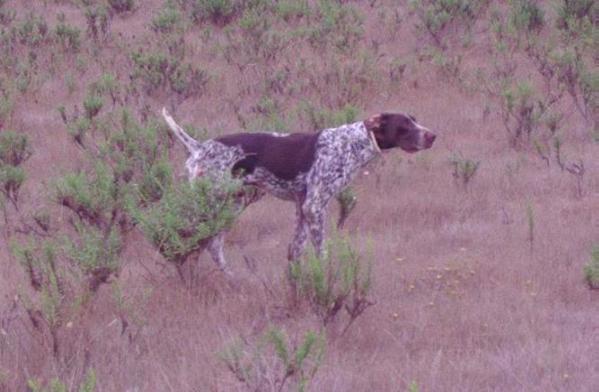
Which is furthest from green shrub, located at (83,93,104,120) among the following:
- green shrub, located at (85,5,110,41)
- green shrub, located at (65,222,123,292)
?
green shrub, located at (65,222,123,292)

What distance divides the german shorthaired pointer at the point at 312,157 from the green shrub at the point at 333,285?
106 cm

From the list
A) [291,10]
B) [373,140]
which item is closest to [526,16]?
[291,10]

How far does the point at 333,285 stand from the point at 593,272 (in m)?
1.44

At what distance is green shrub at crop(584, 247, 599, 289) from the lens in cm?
568

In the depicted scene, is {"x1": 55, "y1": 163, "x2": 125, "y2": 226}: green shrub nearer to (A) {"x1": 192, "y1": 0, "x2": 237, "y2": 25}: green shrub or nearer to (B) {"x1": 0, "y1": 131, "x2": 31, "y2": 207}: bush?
(B) {"x1": 0, "y1": 131, "x2": 31, "y2": 207}: bush

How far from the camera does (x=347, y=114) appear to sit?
916 centimetres

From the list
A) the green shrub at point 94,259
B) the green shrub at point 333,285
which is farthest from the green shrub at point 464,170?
the green shrub at point 94,259

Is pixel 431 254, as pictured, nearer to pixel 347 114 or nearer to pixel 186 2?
pixel 347 114

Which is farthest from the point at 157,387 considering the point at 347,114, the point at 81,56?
Answer: the point at 81,56

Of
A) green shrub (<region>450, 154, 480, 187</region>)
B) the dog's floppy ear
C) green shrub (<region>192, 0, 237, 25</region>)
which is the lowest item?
green shrub (<region>192, 0, 237, 25</region>)

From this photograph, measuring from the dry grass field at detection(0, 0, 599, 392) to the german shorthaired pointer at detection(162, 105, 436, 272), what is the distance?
0.40 m

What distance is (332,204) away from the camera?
7.86 metres

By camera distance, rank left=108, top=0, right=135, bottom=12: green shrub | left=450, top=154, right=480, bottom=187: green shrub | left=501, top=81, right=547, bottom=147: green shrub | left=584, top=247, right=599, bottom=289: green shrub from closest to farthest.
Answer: left=584, top=247, right=599, bottom=289: green shrub
left=450, top=154, right=480, bottom=187: green shrub
left=501, top=81, right=547, bottom=147: green shrub
left=108, top=0, right=135, bottom=12: green shrub

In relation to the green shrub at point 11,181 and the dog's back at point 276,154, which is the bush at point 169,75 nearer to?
the green shrub at point 11,181
